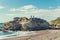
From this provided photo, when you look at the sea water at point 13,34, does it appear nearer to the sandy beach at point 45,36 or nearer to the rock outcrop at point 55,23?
the sandy beach at point 45,36

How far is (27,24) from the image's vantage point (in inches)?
95.1

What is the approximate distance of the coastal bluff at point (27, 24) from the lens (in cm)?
237

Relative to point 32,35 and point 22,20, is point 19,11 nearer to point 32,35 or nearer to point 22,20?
point 22,20

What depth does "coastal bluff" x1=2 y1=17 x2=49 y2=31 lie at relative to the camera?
237 centimetres

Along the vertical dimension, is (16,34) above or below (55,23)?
below

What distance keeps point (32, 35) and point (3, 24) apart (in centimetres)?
53

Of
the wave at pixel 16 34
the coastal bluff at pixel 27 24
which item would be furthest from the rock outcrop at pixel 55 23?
the wave at pixel 16 34

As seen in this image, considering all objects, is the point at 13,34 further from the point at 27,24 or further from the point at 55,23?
the point at 55,23

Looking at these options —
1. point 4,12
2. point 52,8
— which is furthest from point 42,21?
point 4,12

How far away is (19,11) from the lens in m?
2.37

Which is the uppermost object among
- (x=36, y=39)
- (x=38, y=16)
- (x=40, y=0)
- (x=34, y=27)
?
(x=40, y=0)

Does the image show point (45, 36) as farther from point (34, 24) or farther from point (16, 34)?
point (16, 34)

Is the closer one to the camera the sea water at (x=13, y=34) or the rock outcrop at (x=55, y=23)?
the sea water at (x=13, y=34)

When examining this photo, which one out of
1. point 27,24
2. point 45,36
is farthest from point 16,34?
point 45,36
